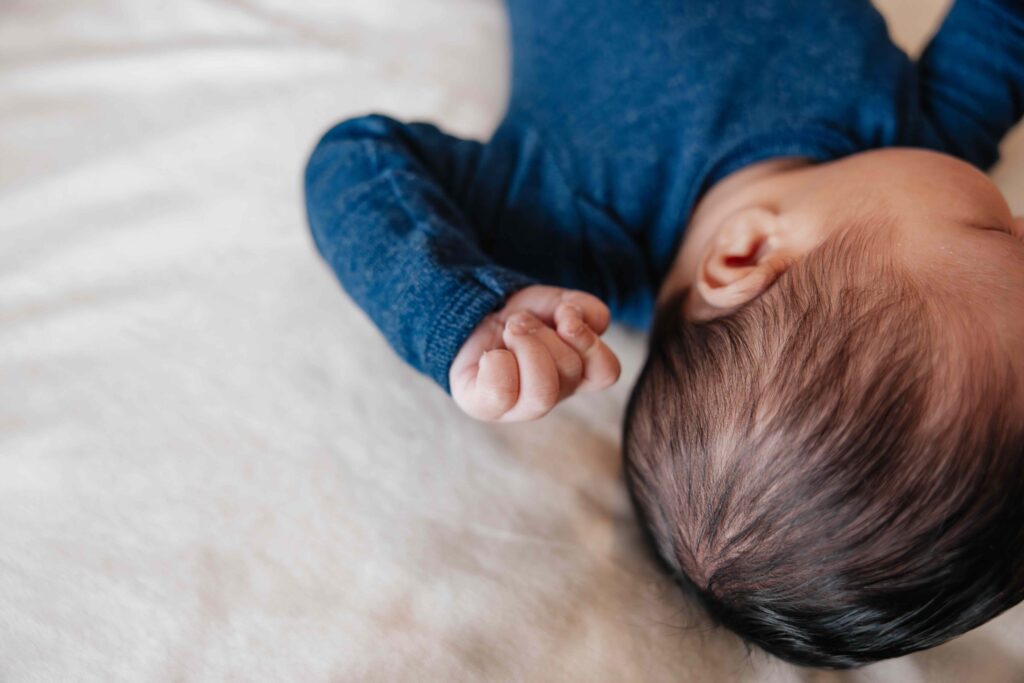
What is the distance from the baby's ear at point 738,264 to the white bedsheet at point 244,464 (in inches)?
5.7

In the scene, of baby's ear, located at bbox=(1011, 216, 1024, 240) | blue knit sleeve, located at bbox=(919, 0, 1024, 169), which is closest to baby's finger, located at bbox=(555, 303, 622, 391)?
baby's ear, located at bbox=(1011, 216, 1024, 240)

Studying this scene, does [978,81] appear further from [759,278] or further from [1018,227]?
[759,278]

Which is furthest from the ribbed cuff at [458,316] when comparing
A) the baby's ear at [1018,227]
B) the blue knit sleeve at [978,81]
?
the blue knit sleeve at [978,81]

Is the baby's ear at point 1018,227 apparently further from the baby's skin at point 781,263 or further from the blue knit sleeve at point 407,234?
the blue knit sleeve at point 407,234

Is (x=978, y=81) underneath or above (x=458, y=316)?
above

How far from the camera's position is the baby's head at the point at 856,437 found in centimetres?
44

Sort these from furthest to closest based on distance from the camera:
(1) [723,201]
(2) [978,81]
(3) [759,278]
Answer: (2) [978,81]
(1) [723,201]
(3) [759,278]

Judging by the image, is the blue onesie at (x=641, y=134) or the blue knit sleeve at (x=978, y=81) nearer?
the blue onesie at (x=641, y=134)

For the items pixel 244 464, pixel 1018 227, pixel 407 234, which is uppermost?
pixel 1018 227

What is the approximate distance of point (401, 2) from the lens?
946mm

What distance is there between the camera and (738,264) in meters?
0.61

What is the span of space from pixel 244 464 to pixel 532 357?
27cm

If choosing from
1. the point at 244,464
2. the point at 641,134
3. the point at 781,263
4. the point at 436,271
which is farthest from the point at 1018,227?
the point at 244,464

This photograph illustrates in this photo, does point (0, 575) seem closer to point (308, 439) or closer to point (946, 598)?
point (308, 439)
